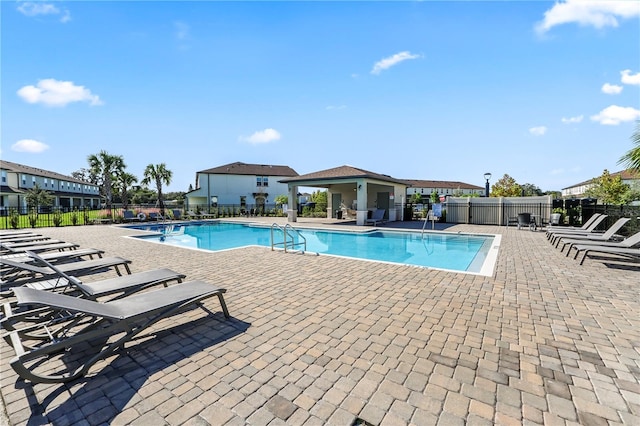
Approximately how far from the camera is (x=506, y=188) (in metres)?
35.7

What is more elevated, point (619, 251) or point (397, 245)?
point (619, 251)

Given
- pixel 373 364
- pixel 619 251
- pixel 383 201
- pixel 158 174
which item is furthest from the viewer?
pixel 158 174

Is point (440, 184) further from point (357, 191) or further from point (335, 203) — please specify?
point (357, 191)

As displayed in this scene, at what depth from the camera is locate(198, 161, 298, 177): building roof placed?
40.7 meters

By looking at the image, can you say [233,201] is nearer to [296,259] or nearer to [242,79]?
[242,79]

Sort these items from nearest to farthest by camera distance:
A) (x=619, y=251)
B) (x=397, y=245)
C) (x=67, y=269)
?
(x=67, y=269)
(x=619, y=251)
(x=397, y=245)

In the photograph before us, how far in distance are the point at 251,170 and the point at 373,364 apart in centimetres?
4307

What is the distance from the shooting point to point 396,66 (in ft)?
41.9

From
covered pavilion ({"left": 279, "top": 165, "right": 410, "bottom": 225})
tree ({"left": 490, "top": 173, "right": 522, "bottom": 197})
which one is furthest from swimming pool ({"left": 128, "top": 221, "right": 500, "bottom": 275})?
tree ({"left": 490, "top": 173, "right": 522, "bottom": 197})

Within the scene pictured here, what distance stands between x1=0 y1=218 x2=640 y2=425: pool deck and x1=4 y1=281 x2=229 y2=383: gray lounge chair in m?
0.21

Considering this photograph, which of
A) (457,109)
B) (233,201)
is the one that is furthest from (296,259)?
(233,201)

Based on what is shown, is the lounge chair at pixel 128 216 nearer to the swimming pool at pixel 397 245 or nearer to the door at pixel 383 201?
the swimming pool at pixel 397 245

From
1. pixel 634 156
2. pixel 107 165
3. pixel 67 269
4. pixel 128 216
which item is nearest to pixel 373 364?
pixel 67 269

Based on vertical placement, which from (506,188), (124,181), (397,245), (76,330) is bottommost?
(397,245)
